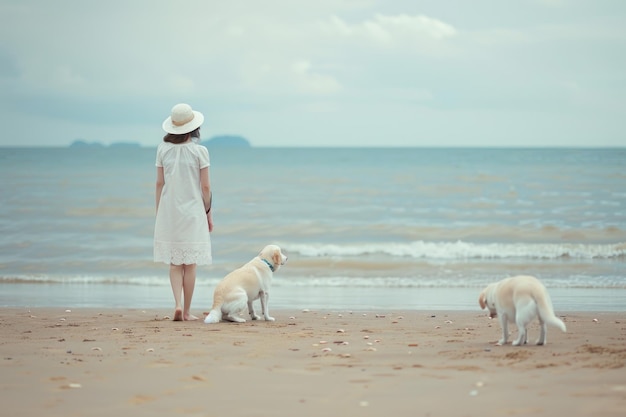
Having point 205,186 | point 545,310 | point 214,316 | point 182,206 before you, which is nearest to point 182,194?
point 182,206

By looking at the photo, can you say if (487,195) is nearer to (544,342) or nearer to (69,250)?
(69,250)

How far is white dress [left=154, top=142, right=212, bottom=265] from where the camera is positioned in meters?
7.79

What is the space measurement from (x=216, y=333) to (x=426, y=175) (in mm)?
43829

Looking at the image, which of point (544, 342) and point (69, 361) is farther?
point (544, 342)

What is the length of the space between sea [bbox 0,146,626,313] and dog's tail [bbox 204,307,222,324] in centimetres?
181

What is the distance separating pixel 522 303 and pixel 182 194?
11.9 ft

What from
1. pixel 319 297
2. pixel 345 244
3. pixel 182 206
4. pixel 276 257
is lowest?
pixel 319 297

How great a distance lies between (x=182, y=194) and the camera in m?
7.81

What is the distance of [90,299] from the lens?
35.3 feet

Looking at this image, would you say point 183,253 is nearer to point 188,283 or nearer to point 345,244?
point 188,283

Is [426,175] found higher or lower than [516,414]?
higher

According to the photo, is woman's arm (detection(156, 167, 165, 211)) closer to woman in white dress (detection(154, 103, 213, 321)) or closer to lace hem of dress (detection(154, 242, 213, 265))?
woman in white dress (detection(154, 103, 213, 321))

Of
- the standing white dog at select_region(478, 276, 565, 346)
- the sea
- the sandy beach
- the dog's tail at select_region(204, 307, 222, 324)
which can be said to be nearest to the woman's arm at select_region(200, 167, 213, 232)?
Result: the dog's tail at select_region(204, 307, 222, 324)

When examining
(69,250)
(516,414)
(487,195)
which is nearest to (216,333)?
(516,414)
